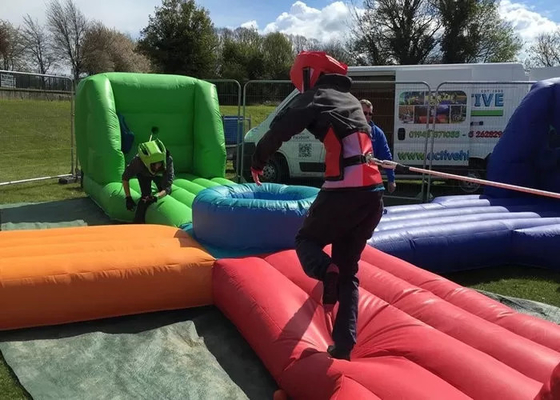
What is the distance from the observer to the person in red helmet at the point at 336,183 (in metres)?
2.74

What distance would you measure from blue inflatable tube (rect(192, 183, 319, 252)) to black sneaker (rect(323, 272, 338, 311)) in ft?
→ 4.25

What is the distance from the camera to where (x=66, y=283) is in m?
3.50

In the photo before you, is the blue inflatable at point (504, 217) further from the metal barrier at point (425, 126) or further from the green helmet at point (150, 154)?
the green helmet at point (150, 154)

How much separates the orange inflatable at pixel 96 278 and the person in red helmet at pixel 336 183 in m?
1.27

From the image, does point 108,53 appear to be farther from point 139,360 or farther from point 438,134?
point 139,360

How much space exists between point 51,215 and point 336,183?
5.48m

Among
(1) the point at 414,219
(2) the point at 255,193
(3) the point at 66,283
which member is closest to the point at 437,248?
(1) the point at 414,219

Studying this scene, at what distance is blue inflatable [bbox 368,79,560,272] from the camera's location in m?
4.92

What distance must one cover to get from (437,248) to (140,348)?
287cm

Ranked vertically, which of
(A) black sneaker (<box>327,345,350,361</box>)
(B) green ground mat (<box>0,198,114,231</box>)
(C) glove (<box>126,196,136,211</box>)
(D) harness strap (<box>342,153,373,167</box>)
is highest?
(D) harness strap (<box>342,153,373,167</box>)

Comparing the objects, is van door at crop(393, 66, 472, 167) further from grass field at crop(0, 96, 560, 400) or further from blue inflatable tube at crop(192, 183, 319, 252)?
blue inflatable tube at crop(192, 183, 319, 252)

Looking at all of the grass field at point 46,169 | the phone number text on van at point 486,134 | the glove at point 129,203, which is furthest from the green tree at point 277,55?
the glove at point 129,203

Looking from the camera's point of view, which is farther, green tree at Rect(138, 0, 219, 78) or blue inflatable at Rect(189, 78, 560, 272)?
green tree at Rect(138, 0, 219, 78)

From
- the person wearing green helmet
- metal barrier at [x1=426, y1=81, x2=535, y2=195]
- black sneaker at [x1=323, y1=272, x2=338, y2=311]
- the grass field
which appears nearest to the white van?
metal barrier at [x1=426, y1=81, x2=535, y2=195]
